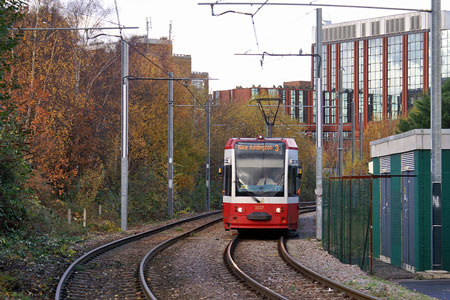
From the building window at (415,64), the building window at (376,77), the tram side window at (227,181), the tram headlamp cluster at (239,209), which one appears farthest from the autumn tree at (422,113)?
the building window at (376,77)

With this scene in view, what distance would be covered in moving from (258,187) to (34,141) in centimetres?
984

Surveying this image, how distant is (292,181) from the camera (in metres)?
22.4

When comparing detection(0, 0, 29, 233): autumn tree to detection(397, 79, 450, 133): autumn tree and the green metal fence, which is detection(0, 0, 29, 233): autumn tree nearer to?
the green metal fence

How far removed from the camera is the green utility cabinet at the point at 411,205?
17.5 m

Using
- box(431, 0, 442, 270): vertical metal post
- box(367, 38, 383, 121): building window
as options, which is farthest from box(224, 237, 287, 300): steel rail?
box(367, 38, 383, 121): building window

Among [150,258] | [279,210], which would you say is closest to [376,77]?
[279,210]

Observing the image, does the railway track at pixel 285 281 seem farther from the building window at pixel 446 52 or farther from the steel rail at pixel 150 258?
the building window at pixel 446 52

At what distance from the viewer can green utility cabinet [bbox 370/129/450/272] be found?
1753 centimetres

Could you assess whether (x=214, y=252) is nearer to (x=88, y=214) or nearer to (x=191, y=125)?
(x=88, y=214)

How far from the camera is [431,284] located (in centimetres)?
1457

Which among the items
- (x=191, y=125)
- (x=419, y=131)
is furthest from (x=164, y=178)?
(x=419, y=131)

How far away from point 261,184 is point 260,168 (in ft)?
1.81

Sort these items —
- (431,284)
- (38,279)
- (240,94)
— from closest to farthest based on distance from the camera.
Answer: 1. (38,279)
2. (431,284)
3. (240,94)

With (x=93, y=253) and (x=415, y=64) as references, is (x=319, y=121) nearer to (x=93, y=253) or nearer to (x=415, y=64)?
(x=93, y=253)
